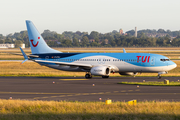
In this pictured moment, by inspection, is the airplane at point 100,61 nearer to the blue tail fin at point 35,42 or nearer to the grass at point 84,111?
the blue tail fin at point 35,42

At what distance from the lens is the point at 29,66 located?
294ft

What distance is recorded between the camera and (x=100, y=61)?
54844 millimetres

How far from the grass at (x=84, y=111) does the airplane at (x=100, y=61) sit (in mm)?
30240

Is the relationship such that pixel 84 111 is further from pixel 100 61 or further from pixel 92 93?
pixel 100 61

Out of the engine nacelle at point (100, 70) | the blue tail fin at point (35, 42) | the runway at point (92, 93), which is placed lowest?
the runway at point (92, 93)

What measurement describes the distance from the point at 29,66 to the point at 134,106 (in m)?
71.2

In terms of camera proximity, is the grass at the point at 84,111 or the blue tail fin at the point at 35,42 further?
the blue tail fin at the point at 35,42

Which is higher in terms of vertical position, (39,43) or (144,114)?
(39,43)

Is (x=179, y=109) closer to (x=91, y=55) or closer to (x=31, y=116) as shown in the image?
(x=31, y=116)

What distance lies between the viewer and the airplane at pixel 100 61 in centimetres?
5169

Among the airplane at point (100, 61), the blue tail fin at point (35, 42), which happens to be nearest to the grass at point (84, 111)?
the airplane at point (100, 61)

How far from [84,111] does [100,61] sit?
34.7 metres

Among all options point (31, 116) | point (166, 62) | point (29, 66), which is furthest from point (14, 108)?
point (29, 66)

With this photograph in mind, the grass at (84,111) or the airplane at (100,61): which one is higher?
the airplane at (100,61)
